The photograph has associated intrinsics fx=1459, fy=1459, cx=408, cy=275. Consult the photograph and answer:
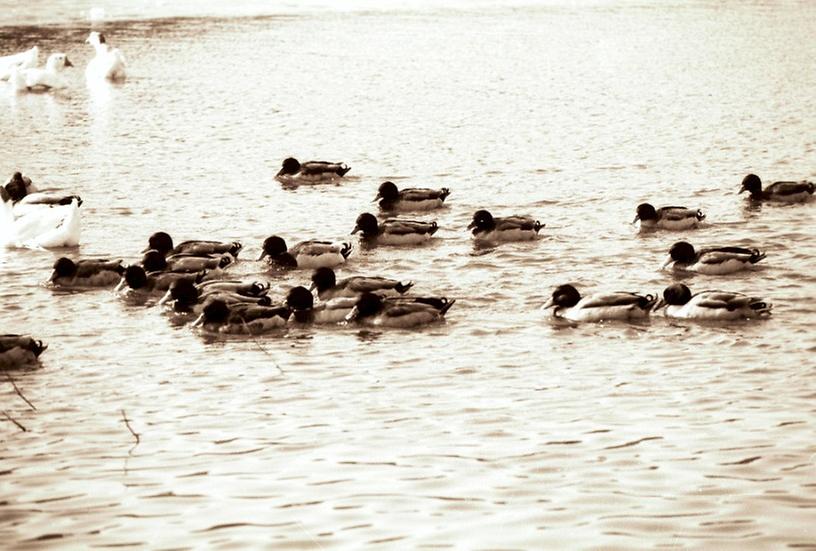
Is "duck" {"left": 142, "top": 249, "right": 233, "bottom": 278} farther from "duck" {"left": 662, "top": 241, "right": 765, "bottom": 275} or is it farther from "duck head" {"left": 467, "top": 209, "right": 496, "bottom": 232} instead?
"duck" {"left": 662, "top": 241, "right": 765, "bottom": 275}

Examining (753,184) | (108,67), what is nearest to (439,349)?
(753,184)

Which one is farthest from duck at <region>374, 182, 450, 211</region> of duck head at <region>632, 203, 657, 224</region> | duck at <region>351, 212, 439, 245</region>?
duck head at <region>632, 203, 657, 224</region>

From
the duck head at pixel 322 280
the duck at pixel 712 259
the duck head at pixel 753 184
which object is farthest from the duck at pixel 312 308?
the duck head at pixel 753 184

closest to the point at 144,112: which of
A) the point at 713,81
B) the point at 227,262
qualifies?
the point at 713,81

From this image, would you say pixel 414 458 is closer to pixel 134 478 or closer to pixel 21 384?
pixel 134 478

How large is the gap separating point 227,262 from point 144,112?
54.3 feet

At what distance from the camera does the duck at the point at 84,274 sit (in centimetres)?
1816

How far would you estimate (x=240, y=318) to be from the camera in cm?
1574

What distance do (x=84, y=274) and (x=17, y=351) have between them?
385 cm

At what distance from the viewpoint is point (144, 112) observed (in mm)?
34438

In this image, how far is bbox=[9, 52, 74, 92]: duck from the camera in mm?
39406

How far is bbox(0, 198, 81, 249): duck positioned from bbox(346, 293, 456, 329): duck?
610 cm

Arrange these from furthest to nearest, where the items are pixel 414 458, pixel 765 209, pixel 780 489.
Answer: pixel 765 209
pixel 414 458
pixel 780 489

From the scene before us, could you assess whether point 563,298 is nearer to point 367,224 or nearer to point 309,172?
point 367,224
